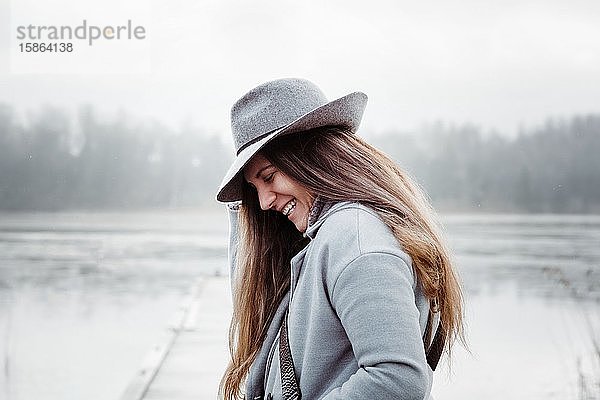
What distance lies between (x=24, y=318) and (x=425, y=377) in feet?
6.52

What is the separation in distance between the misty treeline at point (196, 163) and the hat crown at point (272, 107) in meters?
1.60

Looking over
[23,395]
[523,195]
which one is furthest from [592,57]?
[23,395]

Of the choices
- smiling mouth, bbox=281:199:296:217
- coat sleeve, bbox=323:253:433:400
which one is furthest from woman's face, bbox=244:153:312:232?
coat sleeve, bbox=323:253:433:400

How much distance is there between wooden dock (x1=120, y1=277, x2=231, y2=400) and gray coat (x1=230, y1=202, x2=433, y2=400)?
1.60 metres

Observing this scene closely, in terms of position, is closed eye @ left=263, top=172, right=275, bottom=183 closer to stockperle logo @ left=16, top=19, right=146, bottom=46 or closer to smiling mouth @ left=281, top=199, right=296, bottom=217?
smiling mouth @ left=281, top=199, right=296, bottom=217

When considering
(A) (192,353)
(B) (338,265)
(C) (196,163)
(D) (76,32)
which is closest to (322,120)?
(B) (338,265)

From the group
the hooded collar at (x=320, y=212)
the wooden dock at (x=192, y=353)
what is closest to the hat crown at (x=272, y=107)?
the hooded collar at (x=320, y=212)

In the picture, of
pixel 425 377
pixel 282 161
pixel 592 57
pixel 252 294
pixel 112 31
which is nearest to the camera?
pixel 425 377

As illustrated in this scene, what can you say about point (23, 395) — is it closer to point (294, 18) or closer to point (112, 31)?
point (112, 31)

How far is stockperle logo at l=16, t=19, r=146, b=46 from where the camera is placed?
2.44 m

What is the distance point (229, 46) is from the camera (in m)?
2.62

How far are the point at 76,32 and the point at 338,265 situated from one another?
170 cm

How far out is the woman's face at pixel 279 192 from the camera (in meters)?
1.08

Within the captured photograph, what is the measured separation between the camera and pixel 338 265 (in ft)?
3.11
